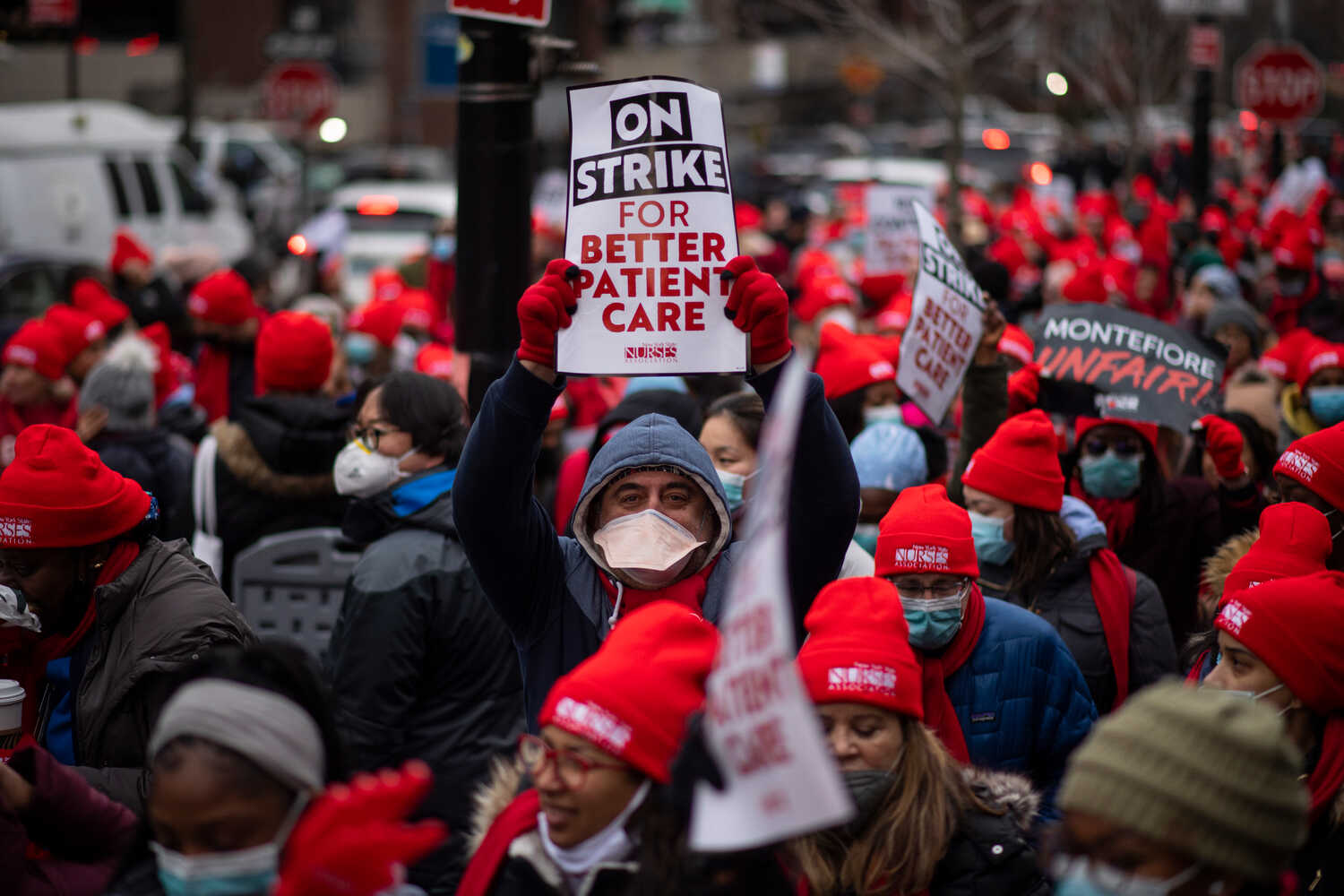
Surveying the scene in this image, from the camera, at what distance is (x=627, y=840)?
281 cm

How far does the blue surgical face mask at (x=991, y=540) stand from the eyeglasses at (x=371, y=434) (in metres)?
1.77

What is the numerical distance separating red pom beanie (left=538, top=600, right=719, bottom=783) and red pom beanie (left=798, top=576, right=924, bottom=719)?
45cm

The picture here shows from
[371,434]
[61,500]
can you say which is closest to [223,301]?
[371,434]

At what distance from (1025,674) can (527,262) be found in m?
2.69

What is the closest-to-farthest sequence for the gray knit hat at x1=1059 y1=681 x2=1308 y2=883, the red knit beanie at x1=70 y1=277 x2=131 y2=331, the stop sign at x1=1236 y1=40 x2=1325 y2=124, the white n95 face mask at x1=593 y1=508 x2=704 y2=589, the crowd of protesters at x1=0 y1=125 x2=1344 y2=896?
the gray knit hat at x1=1059 y1=681 x2=1308 y2=883
the crowd of protesters at x1=0 y1=125 x2=1344 y2=896
the white n95 face mask at x1=593 y1=508 x2=704 y2=589
the red knit beanie at x1=70 y1=277 x2=131 y2=331
the stop sign at x1=1236 y1=40 x2=1325 y2=124

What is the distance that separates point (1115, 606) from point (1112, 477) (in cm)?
123

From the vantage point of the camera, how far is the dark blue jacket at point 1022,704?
4.05m

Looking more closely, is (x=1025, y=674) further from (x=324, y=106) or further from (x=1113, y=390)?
(x=324, y=106)

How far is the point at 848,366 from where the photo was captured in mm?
6812

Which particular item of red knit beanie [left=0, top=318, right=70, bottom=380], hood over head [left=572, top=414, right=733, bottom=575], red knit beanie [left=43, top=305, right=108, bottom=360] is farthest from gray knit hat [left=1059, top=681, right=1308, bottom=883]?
red knit beanie [left=43, top=305, right=108, bottom=360]

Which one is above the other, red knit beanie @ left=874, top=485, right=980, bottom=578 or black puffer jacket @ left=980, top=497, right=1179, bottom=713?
red knit beanie @ left=874, top=485, right=980, bottom=578

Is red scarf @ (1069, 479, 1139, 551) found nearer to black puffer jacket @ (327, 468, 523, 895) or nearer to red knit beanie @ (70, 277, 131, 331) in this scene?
black puffer jacket @ (327, 468, 523, 895)

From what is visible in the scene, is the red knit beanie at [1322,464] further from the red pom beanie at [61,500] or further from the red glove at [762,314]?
the red pom beanie at [61,500]

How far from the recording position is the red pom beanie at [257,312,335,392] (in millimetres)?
6527
